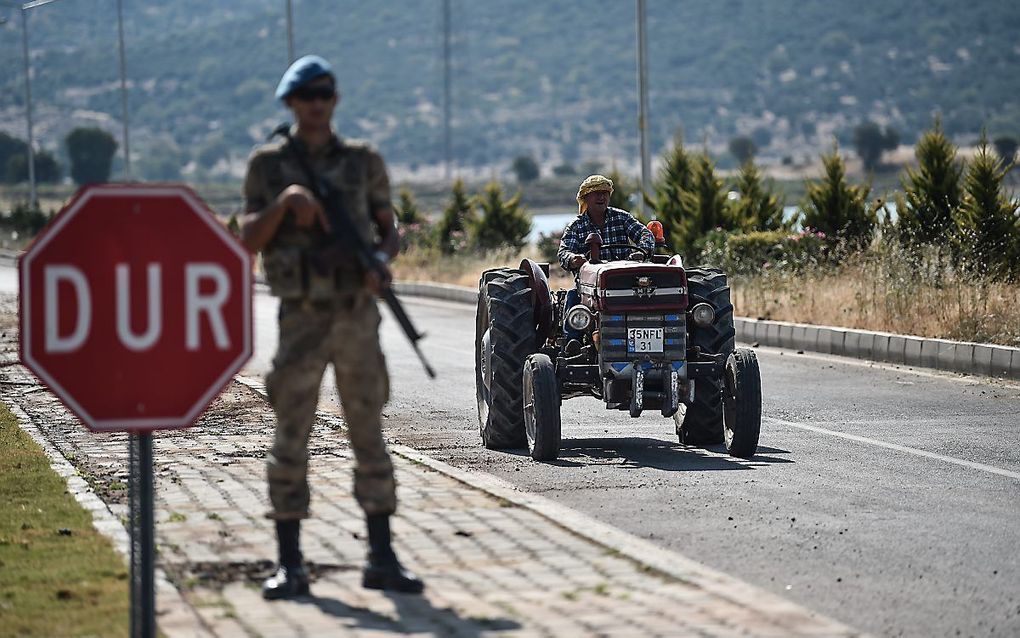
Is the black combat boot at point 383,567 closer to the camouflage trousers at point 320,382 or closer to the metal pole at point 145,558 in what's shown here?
the camouflage trousers at point 320,382

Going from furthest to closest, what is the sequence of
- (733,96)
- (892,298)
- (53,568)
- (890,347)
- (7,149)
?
(733,96), (7,149), (892,298), (890,347), (53,568)

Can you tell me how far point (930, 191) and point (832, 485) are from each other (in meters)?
16.3

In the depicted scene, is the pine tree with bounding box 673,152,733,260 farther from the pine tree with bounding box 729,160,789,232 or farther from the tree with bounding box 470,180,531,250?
the tree with bounding box 470,180,531,250

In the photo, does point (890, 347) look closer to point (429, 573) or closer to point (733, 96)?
point (429, 573)

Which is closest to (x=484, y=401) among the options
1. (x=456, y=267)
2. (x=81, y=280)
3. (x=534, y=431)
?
(x=534, y=431)

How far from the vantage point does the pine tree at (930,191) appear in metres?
26.0

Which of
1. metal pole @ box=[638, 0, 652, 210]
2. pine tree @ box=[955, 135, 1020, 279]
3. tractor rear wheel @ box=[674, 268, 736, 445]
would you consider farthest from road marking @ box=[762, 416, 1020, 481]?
metal pole @ box=[638, 0, 652, 210]

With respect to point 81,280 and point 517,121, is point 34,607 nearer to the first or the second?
point 81,280

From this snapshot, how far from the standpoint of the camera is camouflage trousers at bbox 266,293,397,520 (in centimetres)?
722

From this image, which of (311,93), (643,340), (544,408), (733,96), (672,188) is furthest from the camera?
(733,96)

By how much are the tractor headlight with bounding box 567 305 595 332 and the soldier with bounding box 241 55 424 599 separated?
16.9 ft

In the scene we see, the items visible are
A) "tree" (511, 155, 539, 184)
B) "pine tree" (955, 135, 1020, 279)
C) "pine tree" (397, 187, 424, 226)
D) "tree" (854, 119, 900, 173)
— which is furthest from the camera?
"tree" (511, 155, 539, 184)

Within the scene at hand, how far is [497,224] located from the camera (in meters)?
41.0

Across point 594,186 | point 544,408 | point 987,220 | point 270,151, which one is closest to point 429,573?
point 270,151
